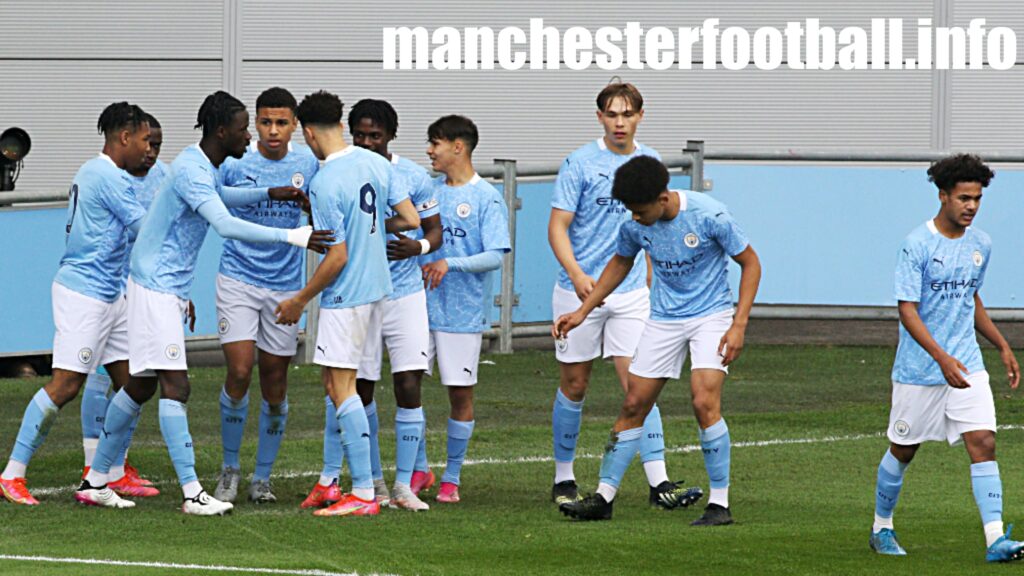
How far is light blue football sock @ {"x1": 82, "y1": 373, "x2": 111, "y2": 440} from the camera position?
10.4m

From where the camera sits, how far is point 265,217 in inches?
382

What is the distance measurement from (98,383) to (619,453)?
314 cm

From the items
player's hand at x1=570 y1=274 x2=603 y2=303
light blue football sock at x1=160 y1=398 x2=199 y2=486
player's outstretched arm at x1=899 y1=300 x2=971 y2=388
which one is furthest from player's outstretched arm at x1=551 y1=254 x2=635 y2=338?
light blue football sock at x1=160 y1=398 x2=199 y2=486

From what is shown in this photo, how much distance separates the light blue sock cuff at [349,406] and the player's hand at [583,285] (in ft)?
4.38

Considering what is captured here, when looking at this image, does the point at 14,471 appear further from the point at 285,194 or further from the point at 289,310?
the point at 285,194

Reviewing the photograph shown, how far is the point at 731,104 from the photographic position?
25.0 meters

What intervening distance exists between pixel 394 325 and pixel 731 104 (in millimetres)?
16080

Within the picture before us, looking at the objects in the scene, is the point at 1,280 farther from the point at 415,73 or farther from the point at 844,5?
the point at 844,5

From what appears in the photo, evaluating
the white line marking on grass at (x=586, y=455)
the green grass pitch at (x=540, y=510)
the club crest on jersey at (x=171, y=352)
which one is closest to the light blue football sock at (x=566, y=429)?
the green grass pitch at (x=540, y=510)

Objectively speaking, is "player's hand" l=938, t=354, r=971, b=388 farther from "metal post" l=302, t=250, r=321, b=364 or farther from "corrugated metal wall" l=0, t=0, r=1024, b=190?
"corrugated metal wall" l=0, t=0, r=1024, b=190

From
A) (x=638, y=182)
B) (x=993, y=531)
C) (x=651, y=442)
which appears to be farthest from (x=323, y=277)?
(x=993, y=531)

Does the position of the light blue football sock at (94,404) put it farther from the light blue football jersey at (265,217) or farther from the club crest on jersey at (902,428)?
the club crest on jersey at (902,428)

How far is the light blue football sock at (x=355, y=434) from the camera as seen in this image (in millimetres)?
9188

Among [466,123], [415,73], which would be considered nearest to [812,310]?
[415,73]
